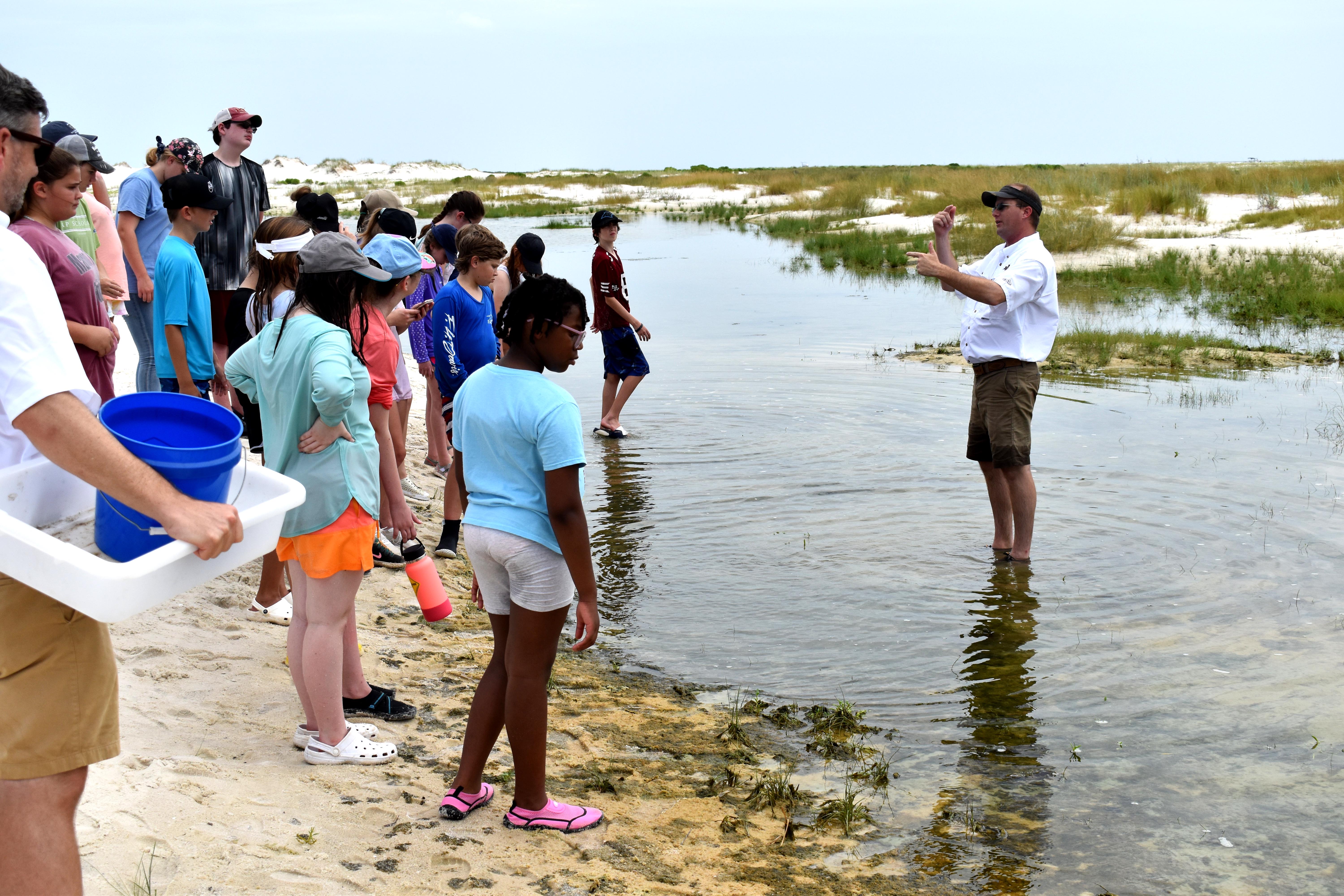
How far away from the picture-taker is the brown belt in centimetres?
642

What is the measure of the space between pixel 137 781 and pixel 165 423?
1563mm

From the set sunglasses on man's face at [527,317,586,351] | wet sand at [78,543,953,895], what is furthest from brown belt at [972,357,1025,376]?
sunglasses on man's face at [527,317,586,351]

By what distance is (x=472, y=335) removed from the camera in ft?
20.9

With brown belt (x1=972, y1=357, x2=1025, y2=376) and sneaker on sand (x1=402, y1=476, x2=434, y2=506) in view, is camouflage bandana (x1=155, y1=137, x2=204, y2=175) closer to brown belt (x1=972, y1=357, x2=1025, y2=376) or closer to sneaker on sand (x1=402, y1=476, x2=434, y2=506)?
sneaker on sand (x1=402, y1=476, x2=434, y2=506)

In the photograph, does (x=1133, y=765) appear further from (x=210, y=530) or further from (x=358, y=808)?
(x=210, y=530)

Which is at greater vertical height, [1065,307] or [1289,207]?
[1289,207]

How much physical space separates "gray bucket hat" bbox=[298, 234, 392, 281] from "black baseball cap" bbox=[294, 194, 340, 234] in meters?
2.33

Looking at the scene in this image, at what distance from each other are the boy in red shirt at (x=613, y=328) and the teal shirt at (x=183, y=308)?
3.74 meters

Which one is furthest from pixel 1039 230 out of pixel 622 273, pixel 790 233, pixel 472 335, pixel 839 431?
pixel 472 335

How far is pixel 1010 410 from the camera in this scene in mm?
6383

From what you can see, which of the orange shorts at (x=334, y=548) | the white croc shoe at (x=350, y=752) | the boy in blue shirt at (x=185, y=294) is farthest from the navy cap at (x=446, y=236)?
the white croc shoe at (x=350, y=752)

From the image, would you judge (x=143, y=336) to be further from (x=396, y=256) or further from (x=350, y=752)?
(x=350, y=752)

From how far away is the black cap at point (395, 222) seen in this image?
20.4 ft

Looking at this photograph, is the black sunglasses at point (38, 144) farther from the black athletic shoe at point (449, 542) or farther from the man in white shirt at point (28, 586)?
the black athletic shoe at point (449, 542)
